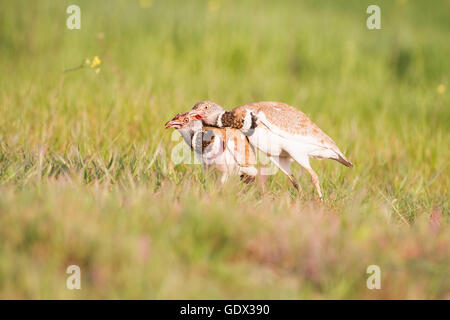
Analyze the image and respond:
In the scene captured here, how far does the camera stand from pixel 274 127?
13.5 ft

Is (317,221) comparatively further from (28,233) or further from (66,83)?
(66,83)

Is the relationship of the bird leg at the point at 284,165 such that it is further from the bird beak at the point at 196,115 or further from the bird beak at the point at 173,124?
the bird beak at the point at 173,124

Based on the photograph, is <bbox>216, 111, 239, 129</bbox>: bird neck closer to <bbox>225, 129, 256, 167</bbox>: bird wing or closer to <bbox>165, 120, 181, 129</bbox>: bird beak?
<bbox>225, 129, 256, 167</bbox>: bird wing

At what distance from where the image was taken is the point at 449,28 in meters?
10.8

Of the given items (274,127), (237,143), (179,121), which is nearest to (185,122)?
(179,121)

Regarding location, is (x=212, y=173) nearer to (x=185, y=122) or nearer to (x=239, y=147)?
(x=239, y=147)

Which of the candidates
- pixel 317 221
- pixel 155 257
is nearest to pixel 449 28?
pixel 317 221

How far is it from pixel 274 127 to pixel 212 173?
24.1 inches

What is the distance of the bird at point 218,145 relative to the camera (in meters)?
3.98

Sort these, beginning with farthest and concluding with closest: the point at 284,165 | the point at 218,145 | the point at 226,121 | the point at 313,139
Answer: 1. the point at 284,165
2. the point at 313,139
3. the point at 226,121
4. the point at 218,145

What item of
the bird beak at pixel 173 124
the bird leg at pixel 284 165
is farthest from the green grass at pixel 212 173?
the bird beak at pixel 173 124

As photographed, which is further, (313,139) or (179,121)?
(313,139)

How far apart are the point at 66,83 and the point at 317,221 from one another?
435 centimetres

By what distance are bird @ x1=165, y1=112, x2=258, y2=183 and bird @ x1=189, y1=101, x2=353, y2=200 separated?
0.20 ft
